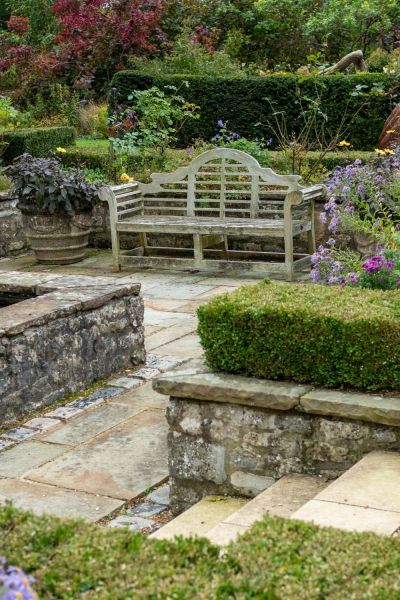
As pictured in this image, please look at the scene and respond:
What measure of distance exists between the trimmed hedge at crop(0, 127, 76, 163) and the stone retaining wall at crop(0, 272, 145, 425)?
576 cm

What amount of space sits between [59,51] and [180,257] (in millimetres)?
8969

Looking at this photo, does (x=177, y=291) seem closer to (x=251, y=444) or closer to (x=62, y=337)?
(x=62, y=337)

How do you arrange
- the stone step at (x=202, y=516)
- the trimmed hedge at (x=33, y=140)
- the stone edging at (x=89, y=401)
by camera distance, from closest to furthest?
the stone step at (x=202, y=516)
the stone edging at (x=89, y=401)
the trimmed hedge at (x=33, y=140)

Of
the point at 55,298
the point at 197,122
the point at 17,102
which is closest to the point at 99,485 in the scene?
the point at 55,298

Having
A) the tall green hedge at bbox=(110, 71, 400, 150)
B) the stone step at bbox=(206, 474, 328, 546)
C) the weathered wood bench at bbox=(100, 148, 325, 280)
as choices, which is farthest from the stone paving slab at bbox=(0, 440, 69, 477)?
the tall green hedge at bbox=(110, 71, 400, 150)

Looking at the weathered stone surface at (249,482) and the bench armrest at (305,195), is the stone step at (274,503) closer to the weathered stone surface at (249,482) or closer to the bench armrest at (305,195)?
the weathered stone surface at (249,482)

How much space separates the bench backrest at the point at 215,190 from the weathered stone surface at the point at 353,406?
513 centimetres

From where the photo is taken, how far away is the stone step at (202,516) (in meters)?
3.75

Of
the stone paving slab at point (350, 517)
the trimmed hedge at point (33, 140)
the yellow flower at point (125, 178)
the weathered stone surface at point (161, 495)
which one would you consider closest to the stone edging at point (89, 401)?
the weathered stone surface at point (161, 495)

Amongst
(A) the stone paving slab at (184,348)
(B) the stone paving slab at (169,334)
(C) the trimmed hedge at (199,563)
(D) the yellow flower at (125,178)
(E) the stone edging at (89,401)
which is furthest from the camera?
(D) the yellow flower at (125,178)

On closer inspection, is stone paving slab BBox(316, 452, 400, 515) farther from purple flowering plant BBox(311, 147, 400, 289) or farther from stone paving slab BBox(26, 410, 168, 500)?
purple flowering plant BBox(311, 147, 400, 289)

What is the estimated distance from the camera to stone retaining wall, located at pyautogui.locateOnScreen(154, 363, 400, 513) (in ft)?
12.9

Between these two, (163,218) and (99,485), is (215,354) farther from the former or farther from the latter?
(163,218)

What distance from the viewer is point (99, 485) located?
14.7 ft
